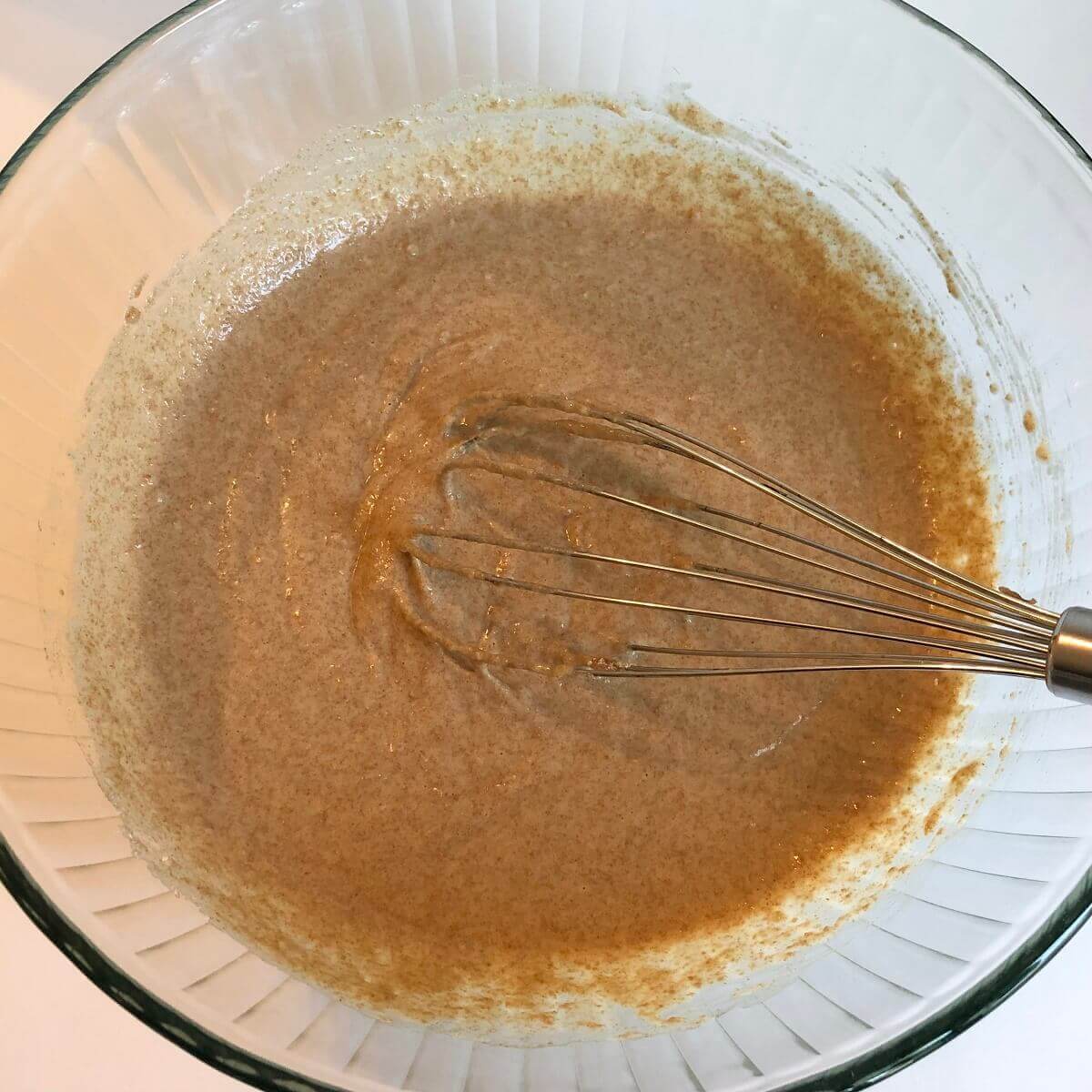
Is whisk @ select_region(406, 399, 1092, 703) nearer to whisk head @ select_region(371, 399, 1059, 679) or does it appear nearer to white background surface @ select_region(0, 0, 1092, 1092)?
whisk head @ select_region(371, 399, 1059, 679)

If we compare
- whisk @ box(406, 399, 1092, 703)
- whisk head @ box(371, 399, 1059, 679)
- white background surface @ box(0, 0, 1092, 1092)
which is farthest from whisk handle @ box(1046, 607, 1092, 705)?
white background surface @ box(0, 0, 1092, 1092)

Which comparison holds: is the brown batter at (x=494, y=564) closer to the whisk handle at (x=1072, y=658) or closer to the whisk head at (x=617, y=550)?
the whisk head at (x=617, y=550)

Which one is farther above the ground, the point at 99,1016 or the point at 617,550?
the point at 617,550

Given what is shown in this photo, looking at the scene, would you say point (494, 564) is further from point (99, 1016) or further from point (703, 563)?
point (99, 1016)

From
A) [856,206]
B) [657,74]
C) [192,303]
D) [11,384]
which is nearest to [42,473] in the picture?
[11,384]

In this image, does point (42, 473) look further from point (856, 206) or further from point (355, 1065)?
point (856, 206)

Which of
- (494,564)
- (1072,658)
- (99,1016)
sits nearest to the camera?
(1072,658)

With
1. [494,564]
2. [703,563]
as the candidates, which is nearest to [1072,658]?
[703,563]
